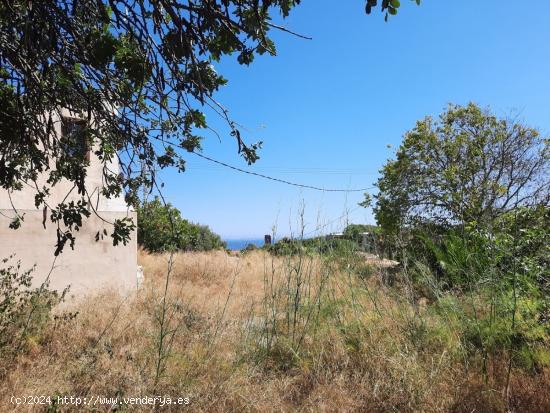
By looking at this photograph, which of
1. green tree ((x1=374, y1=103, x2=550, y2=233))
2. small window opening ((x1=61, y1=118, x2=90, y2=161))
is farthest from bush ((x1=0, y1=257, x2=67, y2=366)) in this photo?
green tree ((x1=374, y1=103, x2=550, y2=233))

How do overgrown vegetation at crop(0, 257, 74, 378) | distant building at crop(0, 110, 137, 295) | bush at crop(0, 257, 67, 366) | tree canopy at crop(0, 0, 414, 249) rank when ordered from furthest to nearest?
distant building at crop(0, 110, 137, 295), bush at crop(0, 257, 67, 366), overgrown vegetation at crop(0, 257, 74, 378), tree canopy at crop(0, 0, 414, 249)

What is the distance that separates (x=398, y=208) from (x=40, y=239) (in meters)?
9.60

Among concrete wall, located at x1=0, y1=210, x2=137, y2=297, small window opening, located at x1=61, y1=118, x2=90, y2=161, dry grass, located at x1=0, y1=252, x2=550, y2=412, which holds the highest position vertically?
small window opening, located at x1=61, y1=118, x2=90, y2=161

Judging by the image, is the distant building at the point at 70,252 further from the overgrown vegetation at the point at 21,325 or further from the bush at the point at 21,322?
the bush at the point at 21,322

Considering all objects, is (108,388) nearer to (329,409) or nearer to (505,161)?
(329,409)

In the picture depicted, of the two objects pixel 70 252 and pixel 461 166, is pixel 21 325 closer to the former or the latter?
pixel 70 252

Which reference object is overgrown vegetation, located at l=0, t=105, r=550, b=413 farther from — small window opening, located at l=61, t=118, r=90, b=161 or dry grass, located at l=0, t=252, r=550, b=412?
small window opening, located at l=61, t=118, r=90, b=161

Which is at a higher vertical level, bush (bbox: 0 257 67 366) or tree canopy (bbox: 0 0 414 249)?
tree canopy (bbox: 0 0 414 249)

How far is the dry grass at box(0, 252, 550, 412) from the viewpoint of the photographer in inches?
124

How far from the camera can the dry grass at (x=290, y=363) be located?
10.4 ft

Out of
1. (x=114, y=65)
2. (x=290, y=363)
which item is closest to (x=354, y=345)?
(x=290, y=363)

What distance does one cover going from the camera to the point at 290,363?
4.05 m

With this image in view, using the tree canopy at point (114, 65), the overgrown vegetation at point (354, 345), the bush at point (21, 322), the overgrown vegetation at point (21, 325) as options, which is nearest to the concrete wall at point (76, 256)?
the overgrown vegetation at point (354, 345)

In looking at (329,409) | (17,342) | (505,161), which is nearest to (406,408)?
(329,409)
